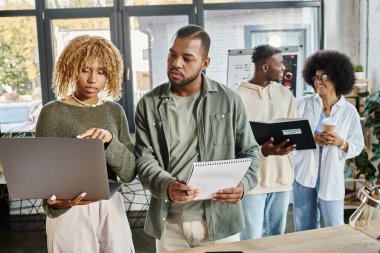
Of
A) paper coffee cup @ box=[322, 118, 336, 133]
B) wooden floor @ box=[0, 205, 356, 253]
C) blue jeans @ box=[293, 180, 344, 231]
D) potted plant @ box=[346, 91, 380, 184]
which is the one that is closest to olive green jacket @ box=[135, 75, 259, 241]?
paper coffee cup @ box=[322, 118, 336, 133]

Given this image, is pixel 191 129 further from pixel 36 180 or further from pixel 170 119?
pixel 36 180

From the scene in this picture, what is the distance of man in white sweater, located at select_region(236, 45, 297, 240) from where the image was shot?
2.30 m

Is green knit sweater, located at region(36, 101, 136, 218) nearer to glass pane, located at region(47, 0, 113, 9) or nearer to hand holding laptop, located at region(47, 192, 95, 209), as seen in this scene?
hand holding laptop, located at region(47, 192, 95, 209)

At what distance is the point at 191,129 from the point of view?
1550mm

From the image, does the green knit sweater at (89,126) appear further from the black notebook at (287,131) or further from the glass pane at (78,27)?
the glass pane at (78,27)

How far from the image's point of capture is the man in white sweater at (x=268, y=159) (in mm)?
2301

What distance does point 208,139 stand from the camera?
1.53 metres

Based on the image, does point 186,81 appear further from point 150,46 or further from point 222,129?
point 150,46

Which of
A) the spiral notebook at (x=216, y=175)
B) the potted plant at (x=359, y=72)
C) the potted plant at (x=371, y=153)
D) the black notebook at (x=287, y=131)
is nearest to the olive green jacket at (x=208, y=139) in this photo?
the spiral notebook at (x=216, y=175)

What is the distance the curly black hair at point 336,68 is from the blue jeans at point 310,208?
0.66 metres

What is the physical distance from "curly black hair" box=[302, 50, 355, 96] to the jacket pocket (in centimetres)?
132

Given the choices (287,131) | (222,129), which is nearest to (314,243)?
(222,129)

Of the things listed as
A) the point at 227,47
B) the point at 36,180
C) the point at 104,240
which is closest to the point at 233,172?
the point at 104,240

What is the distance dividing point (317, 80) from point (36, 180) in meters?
1.88
